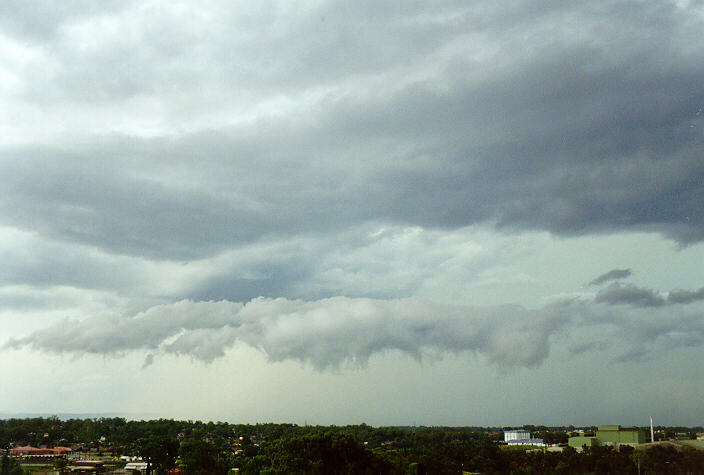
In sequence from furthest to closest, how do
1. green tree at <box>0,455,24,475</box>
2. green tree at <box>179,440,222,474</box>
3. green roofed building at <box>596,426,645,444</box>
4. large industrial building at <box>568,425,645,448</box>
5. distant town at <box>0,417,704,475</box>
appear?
1. green roofed building at <box>596,426,645,444</box>
2. large industrial building at <box>568,425,645,448</box>
3. green tree at <box>179,440,222,474</box>
4. green tree at <box>0,455,24,475</box>
5. distant town at <box>0,417,704,475</box>

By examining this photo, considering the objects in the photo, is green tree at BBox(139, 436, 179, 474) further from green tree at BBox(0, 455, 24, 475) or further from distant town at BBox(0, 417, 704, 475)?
green tree at BBox(0, 455, 24, 475)

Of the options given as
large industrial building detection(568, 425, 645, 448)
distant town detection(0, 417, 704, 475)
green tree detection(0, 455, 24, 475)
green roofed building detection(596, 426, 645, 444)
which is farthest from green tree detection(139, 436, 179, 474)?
green roofed building detection(596, 426, 645, 444)

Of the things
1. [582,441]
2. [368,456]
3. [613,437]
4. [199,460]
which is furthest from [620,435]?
[199,460]

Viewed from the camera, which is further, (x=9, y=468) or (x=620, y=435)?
(x=620, y=435)

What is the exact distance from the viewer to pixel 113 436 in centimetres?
16338

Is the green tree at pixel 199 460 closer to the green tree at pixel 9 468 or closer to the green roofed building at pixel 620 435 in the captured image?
the green tree at pixel 9 468

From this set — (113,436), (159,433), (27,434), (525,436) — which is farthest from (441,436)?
(27,434)

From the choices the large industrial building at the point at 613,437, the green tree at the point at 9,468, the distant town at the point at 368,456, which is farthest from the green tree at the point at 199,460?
the large industrial building at the point at 613,437

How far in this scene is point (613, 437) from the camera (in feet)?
362

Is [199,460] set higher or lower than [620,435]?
lower

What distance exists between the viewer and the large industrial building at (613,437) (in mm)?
107200

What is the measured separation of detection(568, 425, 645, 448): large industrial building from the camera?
352ft

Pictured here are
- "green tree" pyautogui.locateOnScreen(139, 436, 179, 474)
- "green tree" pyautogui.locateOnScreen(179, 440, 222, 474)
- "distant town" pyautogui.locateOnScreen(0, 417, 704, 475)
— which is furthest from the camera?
"green tree" pyautogui.locateOnScreen(139, 436, 179, 474)

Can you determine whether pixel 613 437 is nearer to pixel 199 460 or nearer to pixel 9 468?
pixel 199 460
